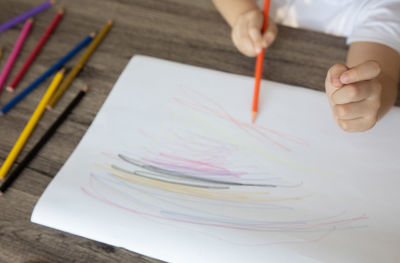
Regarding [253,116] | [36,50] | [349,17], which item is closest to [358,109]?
[253,116]

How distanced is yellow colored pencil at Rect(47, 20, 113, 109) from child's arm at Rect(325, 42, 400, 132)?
1.18ft

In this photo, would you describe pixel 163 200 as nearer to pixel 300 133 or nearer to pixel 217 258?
pixel 217 258

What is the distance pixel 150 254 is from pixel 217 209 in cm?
9

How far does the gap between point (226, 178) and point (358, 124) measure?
0.58 ft

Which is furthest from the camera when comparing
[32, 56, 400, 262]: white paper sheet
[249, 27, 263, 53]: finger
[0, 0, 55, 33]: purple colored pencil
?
[0, 0, 55, 33]: purple colored pencil

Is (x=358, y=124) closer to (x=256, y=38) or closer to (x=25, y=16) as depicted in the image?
(x=256, y=38)

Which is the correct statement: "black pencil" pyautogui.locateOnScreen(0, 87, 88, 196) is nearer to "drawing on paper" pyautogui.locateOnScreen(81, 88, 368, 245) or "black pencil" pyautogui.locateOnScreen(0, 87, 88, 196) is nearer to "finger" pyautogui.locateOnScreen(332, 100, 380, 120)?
"drawing on paper" pyautogui.locateOnScreen(81, 88, 368, 245)

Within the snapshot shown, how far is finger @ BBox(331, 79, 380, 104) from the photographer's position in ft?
1.33

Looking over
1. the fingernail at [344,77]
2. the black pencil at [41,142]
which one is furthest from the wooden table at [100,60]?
the fingernail at [344,77]

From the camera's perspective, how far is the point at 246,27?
0.54 meters

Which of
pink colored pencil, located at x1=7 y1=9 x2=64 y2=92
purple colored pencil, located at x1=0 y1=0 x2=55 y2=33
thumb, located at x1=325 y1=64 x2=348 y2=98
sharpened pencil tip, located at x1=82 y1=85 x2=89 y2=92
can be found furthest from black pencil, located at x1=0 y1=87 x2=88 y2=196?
thumb, located at x1=325 y1=64 x2=348 y2=98

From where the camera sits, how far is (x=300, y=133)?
1.50 ft

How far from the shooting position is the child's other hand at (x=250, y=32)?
526mm

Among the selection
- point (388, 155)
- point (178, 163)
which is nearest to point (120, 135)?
point (178, 163)
